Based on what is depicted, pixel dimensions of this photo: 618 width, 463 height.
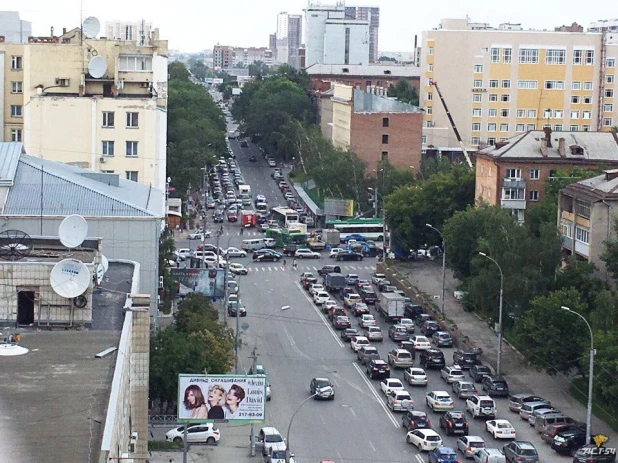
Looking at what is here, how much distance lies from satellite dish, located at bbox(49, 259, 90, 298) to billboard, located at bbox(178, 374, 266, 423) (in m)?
4.75

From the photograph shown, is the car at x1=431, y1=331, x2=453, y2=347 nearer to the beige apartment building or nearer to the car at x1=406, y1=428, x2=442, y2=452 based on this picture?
the beige apartment building

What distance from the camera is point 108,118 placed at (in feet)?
209

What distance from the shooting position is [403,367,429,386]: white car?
164ft

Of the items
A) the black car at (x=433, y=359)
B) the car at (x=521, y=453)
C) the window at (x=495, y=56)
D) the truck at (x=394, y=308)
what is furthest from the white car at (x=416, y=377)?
the window at (x=495, y=56)

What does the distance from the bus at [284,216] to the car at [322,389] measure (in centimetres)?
4404

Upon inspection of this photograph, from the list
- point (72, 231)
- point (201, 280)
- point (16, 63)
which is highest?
point (16, 63)

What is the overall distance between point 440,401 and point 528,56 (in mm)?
77316

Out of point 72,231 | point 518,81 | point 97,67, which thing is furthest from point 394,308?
point 518,81

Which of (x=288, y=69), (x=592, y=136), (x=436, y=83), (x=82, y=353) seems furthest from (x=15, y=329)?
(x=288, y=69)

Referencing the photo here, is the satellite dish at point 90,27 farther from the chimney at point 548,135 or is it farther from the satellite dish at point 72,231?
the satellite dish at point 72,231

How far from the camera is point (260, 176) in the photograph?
124 metres

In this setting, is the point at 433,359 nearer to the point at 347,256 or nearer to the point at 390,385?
the point at 390,385

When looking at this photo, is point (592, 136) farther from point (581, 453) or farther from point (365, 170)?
point (581, 453)

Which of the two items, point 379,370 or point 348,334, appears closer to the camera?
point 379,370
